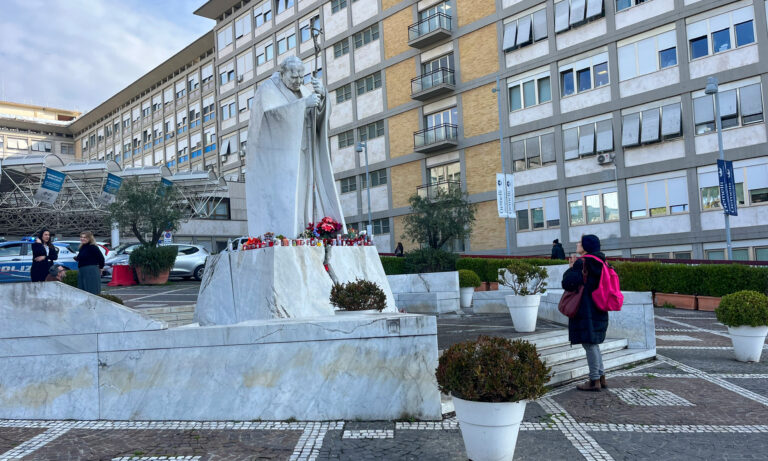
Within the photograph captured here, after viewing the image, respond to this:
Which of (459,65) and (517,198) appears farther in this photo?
(459,65)

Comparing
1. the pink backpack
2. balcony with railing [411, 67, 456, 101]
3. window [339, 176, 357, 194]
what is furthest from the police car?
window [339, 176, 357, 194]

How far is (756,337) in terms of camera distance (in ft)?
25.4

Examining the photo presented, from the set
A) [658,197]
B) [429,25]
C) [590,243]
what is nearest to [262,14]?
[429,25]

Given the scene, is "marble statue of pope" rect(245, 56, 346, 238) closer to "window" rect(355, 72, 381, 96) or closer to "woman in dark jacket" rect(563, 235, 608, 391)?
"woman in dark jacket" rect(563, 235, 608, 391)

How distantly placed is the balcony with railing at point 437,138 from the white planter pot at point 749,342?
961 inches

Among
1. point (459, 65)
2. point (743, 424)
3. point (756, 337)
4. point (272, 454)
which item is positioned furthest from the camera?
point (459, 65)

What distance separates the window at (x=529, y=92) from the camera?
28484 mm

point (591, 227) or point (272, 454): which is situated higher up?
point (591, 227)

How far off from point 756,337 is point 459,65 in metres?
26.3

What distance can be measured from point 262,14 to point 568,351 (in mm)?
44388

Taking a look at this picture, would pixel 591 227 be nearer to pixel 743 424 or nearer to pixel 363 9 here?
pixel 363 9

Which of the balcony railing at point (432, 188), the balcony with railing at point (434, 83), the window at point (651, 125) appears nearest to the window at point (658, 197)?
the window at point (651, 125)

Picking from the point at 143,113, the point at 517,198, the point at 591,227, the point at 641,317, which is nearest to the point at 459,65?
the point at 517,198

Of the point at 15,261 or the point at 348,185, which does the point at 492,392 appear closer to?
the point at 15,261
